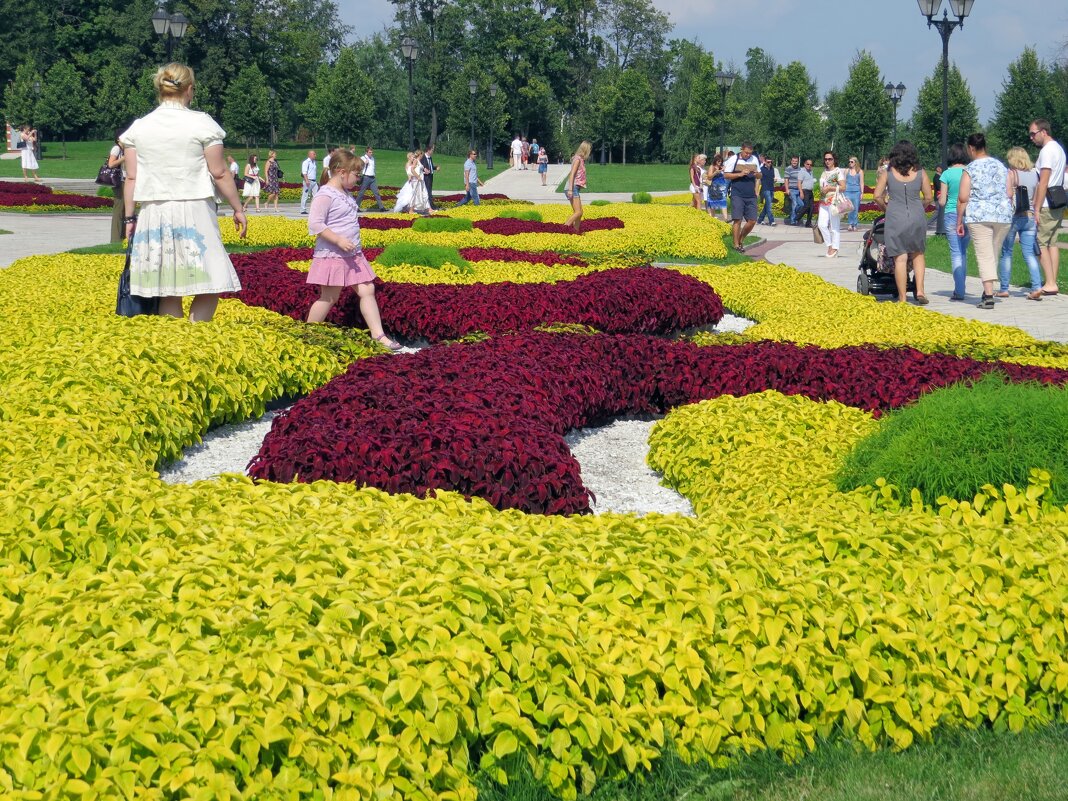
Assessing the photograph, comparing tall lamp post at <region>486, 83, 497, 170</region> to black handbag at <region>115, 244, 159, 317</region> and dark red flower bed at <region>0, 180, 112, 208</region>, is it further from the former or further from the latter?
black handbag at <region>115, 244, 159, 317</region>

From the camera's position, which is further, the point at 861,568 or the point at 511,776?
the point at 861,568

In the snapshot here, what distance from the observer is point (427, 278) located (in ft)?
43.8

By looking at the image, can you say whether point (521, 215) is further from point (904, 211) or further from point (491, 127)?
point (491, 127)

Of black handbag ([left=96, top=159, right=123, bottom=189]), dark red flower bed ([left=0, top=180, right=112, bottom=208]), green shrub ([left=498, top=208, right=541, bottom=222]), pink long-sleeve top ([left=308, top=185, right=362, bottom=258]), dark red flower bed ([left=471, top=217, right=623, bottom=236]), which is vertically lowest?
dark red flower bed ([left=471, top=217, right=623, bottom=236])

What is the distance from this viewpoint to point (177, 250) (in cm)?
802

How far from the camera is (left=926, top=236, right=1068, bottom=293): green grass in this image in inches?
626

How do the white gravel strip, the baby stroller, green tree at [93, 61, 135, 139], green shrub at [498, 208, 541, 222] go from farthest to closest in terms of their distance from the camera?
green tree at [93, 61, 135, 139] → green shrub at [498, 208, 541, 222] → the baby stroller → the white gravel strip

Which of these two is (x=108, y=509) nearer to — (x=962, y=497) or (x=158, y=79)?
(x=962, y=497)

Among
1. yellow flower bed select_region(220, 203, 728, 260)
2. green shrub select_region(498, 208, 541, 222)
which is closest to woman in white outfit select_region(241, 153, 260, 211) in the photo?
yellow flower bed select_region(220, 203, 728, 260)

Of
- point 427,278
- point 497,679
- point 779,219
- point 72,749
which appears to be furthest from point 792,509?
point 779,219

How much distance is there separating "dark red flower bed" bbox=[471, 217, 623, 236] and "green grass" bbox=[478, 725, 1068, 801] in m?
18.4

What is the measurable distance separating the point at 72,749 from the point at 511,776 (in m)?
1.10

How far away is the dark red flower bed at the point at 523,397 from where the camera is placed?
5.28 m

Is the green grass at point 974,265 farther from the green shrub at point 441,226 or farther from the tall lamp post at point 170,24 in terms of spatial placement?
the tall lamp post at point 170,24
